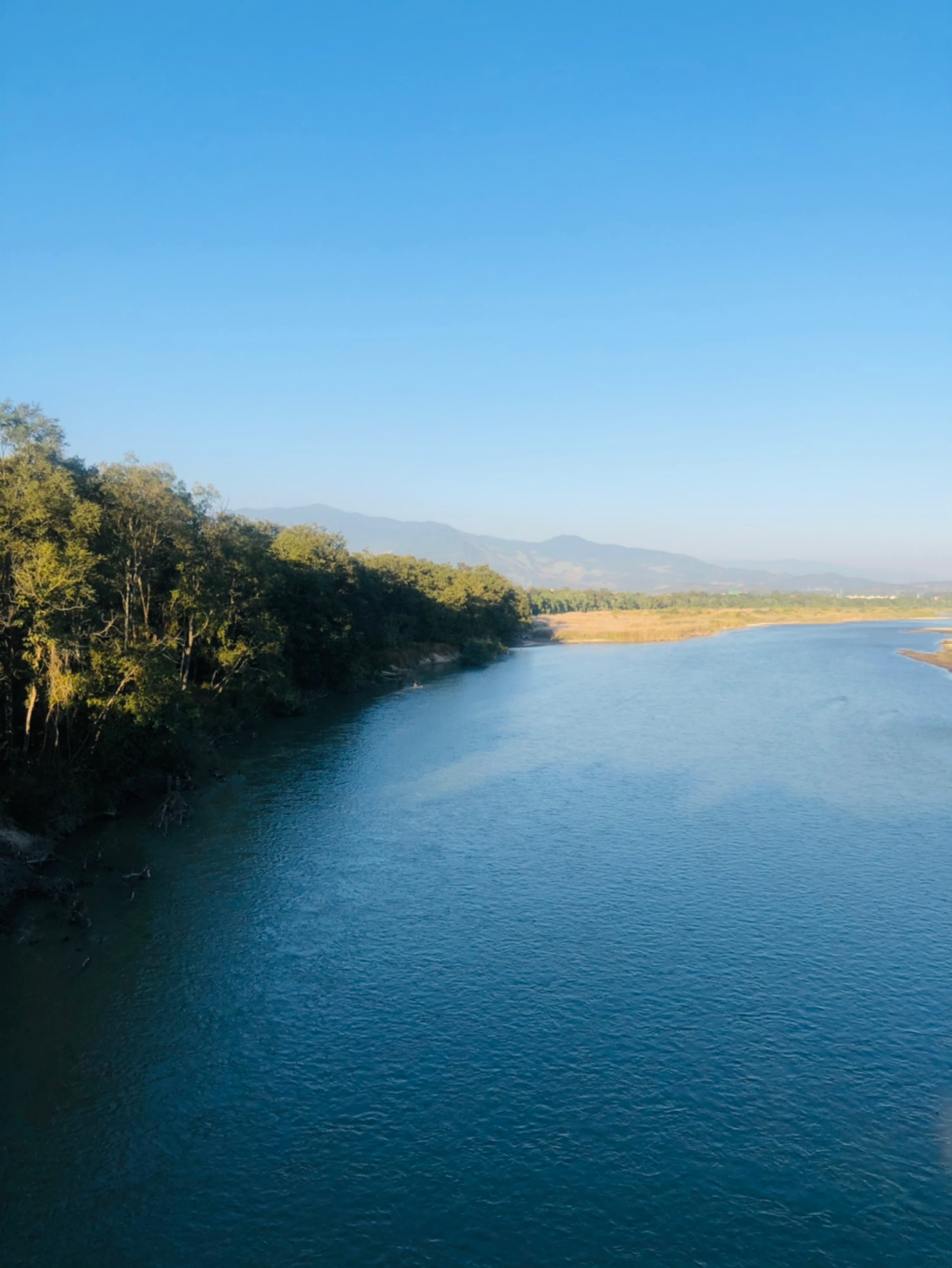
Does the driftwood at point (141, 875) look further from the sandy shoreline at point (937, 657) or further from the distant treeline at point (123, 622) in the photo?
the sandy shoreline at point (937, 657)

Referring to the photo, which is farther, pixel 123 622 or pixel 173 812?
pixel 123 622

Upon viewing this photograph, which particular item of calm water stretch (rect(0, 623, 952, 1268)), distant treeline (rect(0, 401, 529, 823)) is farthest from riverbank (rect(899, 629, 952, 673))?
distant treeline (rect(0, 401, 529, 823))

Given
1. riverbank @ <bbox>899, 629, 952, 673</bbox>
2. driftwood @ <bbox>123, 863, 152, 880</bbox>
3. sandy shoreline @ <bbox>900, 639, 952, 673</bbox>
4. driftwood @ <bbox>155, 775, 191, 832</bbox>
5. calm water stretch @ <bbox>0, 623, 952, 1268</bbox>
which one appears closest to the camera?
calm water stretch @ <bbox>0, 623, 952, 1268</bbox>

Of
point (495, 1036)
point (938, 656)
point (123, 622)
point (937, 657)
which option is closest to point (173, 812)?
point (123, 622)

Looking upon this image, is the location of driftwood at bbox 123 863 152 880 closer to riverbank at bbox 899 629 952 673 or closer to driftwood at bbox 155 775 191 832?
driftwood at bbox 155 775 191 832

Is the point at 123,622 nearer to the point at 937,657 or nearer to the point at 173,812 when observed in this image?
the point at 173,812
